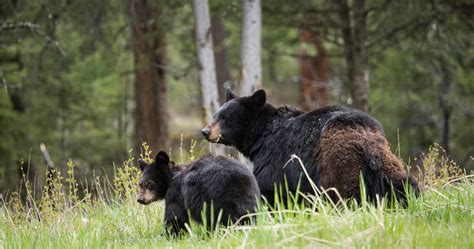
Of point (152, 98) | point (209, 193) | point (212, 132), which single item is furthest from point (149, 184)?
point (152, 98)

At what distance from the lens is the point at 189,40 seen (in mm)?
20219

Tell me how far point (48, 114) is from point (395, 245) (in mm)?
15774

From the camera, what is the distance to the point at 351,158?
6.18m

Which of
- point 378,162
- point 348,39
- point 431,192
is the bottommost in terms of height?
point 431,192

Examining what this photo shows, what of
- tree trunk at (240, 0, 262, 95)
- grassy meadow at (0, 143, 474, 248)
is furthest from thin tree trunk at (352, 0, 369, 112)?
grassy meadow at (0, 143, 474, 248)

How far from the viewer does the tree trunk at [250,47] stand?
10.9m

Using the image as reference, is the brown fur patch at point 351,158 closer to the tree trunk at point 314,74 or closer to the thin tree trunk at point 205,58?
the thin tree trunk at point 205,58

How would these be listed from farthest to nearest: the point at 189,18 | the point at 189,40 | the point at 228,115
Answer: the point at 189,40, the point at 189,18, the point at 228,115

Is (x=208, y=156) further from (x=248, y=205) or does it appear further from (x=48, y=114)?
(x=48, y=114)

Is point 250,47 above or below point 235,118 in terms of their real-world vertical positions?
above

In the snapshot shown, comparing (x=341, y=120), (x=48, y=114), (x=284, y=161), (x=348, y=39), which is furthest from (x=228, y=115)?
(x=48, y=114)

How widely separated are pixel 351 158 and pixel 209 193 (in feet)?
4.52

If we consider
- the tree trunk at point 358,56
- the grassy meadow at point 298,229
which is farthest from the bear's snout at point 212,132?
the tree trunk at point 358,56

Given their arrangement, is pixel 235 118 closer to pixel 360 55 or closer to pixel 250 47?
pixel 250 47
